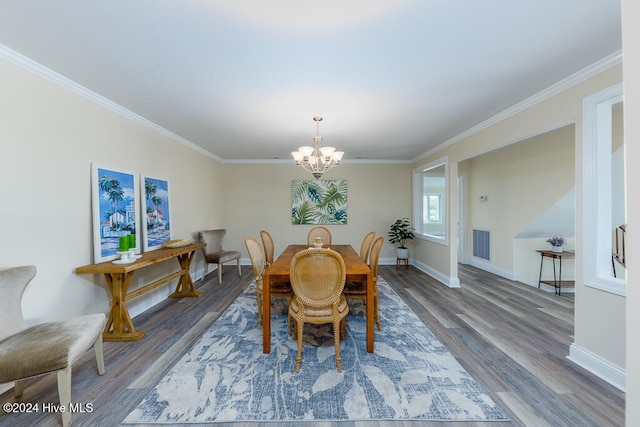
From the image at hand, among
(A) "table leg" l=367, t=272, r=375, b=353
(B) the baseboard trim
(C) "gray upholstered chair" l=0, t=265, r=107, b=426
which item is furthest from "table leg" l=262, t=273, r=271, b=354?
(B) the baseboard trim

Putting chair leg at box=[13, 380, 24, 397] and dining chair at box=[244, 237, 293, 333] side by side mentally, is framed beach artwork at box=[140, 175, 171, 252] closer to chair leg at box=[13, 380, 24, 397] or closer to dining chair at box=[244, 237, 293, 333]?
dining chair at box=[244, 237, 293, 333]

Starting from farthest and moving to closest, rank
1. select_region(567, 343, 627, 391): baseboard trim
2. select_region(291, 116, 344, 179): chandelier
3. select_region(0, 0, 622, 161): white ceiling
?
select_region(291, 116, 344, 179): chandelier < select_region(567, 343, 627, 391): baseboard trim < select_region(0, 0, 622, 161): white ceiling

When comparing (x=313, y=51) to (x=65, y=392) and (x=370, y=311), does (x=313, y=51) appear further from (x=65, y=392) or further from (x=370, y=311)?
(x=65, y=392)

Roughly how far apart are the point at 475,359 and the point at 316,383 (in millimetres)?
1402

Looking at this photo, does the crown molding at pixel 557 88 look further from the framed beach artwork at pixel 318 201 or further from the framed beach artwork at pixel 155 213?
the framed beach artwork at pixel 155 213

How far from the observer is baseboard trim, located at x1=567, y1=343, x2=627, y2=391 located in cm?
182

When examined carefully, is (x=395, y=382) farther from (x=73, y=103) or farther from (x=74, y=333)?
(x=73, y=103)

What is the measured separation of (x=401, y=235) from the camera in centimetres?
554

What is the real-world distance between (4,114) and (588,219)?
Result: 4.58m

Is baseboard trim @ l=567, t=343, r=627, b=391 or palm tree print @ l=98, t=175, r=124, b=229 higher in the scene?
palm tree print @ l=98, t=175, r=124, b=229

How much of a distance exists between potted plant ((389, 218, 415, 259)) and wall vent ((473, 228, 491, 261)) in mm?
1331

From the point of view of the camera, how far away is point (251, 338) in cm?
253

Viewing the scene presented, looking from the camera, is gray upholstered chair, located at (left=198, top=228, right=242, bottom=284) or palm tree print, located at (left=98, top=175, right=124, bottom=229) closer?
palm tree print, located at (left=98, top=175, right=124, bottom=229)

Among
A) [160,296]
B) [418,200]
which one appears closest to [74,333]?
[160,296]
